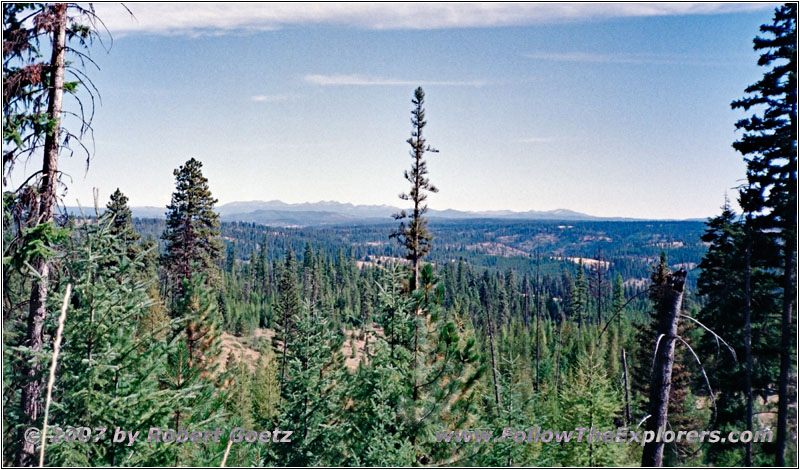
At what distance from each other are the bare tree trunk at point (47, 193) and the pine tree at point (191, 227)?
17.0 metres

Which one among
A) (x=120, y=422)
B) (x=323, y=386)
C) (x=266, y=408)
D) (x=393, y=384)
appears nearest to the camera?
(x=120, y=422)

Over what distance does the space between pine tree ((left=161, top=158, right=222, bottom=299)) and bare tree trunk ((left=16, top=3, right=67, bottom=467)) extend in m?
17.0

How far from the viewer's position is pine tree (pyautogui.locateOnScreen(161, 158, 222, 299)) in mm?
25984

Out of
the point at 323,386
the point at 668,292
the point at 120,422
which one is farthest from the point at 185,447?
the point at 668,292

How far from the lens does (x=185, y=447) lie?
30.7 feet

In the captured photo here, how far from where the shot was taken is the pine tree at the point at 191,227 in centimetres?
2598

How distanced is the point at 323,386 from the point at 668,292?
33.7ft

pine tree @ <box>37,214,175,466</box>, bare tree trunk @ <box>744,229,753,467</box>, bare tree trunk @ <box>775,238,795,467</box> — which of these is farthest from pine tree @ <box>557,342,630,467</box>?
pine tree @ <box>37,214,175,466</box>

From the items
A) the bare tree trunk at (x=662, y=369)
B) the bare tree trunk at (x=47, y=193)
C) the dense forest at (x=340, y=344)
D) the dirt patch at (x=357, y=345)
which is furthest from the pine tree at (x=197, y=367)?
the bare tree trunk at (x=662, y=369)

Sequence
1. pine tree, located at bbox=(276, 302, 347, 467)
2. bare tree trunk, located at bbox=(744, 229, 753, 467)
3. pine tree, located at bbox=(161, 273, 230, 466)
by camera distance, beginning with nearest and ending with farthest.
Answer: pine tree, located at bbox=(161, 273, 230, 466), bare tree trunk, located at bbox=(744, 229, 753, 467), pine tree, located at bbox=(276, 302, 347, 467)

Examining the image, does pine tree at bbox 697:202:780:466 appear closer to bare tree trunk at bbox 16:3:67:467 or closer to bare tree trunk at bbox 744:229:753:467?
bare tree trunk at bbox 744:229:753:467

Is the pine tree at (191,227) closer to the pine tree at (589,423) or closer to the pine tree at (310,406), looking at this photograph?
the pine tree at (310,406)

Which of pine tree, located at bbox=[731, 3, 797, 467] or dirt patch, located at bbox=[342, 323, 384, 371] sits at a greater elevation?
pine tree, located at bbox=[731, 3, 797, 467]

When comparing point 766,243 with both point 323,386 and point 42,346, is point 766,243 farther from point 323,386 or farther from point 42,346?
point 42,346
